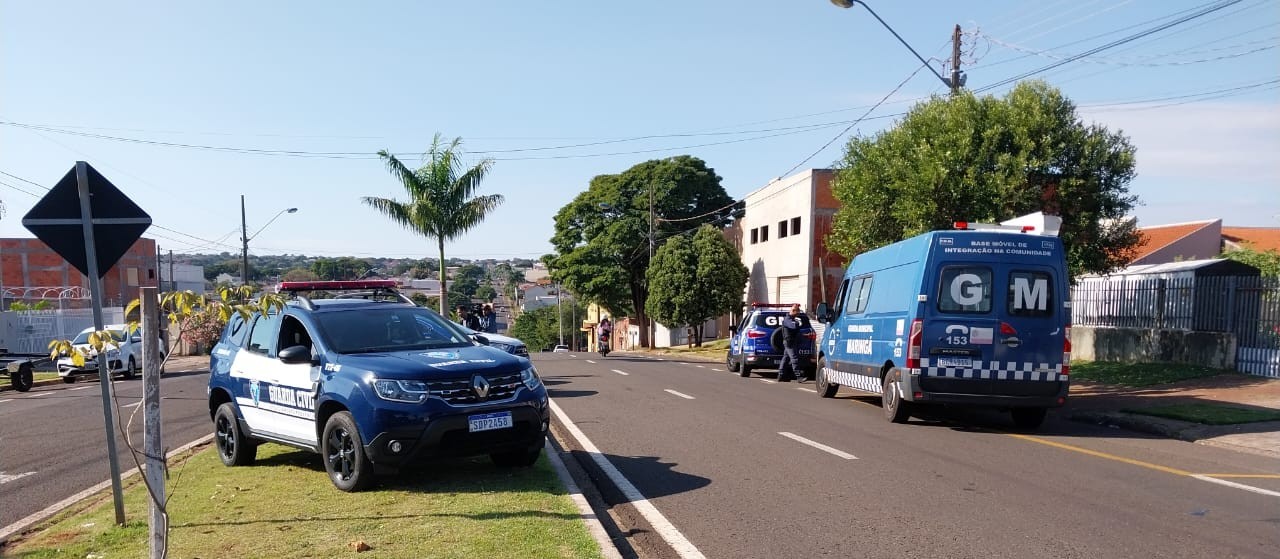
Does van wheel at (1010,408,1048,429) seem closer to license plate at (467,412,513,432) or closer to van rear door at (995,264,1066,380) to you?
van rear door at (995,264,1066,380)

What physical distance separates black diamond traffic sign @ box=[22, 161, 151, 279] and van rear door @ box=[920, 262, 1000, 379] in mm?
9029

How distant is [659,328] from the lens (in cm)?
6225

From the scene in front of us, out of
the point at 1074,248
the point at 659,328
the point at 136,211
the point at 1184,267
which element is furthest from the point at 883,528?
the point at 659,328

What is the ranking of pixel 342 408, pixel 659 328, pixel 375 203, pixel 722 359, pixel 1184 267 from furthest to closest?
pixel 659 328
pixel 722 359
pixel 375 203
pixel 1184 267
pixel 342 408

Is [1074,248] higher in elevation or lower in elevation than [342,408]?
higher

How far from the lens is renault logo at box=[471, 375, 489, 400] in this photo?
764cm

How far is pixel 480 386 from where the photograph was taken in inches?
302

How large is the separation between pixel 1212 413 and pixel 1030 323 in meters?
3.06

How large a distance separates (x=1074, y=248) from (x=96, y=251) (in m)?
16.8

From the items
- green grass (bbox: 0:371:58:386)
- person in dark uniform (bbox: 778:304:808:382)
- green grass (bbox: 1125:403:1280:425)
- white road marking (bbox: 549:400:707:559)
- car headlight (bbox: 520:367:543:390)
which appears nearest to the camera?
white road marking (bbox: 549:400:707:559)

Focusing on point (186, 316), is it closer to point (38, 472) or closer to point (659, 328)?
point (38, 472)

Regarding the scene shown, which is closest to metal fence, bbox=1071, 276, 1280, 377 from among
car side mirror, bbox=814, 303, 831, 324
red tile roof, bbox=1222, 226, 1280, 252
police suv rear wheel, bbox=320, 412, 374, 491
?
car side mirror, bbox=814, 303, 831, 324

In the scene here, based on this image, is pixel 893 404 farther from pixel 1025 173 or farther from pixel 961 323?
pixel 1025 173

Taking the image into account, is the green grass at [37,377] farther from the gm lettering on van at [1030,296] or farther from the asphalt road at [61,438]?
the gm lettering on van at [1030,296]
